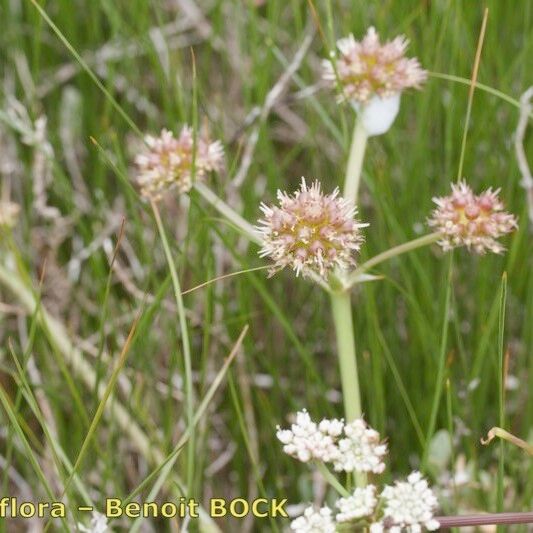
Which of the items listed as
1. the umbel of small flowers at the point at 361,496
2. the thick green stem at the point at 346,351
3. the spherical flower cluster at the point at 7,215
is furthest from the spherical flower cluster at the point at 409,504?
the spherical flower cluster at the point at 7,215

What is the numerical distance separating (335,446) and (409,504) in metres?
0.08

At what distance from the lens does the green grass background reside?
4.28 feet

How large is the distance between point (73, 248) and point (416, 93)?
72 cm

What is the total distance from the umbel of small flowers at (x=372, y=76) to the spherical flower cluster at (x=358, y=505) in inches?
18.1

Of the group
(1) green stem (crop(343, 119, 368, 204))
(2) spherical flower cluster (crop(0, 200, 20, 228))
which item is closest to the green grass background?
(2) spherical flower cluster (crop(0, 200, 20, 228))

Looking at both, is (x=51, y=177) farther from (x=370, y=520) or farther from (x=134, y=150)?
(x=370, y=520)

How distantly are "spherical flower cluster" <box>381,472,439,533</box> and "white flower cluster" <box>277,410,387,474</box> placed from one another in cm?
3

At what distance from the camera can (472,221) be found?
2.75 feet

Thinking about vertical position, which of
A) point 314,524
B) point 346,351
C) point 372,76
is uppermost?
point 372,76

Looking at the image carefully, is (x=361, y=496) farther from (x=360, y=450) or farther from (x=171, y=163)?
(x=171, y=163)

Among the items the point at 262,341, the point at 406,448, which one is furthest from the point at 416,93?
the point at 406,448

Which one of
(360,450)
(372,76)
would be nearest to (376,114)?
(372,76)

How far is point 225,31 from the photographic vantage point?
1987mm

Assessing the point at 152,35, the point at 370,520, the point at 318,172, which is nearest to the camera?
the point at 370,520
